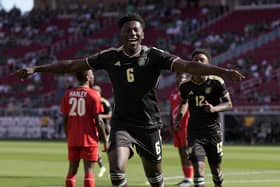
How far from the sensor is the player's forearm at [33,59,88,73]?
958 centimetres

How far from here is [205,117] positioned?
13.0m

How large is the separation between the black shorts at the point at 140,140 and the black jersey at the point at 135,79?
0.09m

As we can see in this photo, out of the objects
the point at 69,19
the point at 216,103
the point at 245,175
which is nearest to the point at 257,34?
the point at 69,19

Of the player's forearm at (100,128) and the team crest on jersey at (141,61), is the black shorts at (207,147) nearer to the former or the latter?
the player's forearm at (100,128)

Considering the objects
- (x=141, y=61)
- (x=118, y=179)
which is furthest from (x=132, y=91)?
(x=118, y=179)

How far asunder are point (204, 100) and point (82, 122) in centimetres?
197

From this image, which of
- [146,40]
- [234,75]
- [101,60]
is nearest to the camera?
[234,75]

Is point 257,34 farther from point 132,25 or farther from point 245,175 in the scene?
point 132,25

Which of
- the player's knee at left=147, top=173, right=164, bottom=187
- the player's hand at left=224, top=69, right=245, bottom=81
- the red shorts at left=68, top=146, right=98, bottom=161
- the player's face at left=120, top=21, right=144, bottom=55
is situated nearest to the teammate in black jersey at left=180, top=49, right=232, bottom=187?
the red shorts at left=68, top=146, right=98, bottom=161

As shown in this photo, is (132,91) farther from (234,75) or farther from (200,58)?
(200,58)

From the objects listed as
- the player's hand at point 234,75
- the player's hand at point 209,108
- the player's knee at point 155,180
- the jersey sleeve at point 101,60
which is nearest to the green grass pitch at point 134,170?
the player's hand at point 209,108

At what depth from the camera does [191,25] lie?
56.5 meters

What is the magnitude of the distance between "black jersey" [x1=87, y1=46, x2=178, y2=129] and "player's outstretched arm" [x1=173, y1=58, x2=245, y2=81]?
0.22 m

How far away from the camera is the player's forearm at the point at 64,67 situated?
9578 millimetres
